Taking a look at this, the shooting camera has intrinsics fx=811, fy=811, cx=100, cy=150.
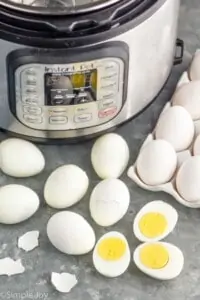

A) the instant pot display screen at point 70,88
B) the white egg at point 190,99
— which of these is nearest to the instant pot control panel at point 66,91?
the instant pot display screen at point 70,88

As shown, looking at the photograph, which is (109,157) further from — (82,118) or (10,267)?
(10,267)

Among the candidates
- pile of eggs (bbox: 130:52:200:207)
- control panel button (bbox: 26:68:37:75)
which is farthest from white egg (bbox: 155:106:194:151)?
control panel button (bbox: 26:68:37:75)

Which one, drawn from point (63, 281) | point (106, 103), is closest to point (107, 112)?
point (106, 103)

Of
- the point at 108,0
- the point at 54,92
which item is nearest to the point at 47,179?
the point at 54,92

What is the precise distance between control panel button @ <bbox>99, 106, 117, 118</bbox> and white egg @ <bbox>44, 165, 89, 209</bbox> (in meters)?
0.08

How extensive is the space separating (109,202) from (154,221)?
0.06 meters

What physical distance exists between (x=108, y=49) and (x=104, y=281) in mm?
287

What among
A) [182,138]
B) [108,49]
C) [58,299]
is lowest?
[58,299]

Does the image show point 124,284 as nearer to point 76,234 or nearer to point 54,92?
point 76,234

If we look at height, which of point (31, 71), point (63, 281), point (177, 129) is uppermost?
point (31, 71)

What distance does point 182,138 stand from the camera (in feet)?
3.64

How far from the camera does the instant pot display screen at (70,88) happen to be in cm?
102

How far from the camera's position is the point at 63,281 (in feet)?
3.28

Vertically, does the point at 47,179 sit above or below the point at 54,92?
below
